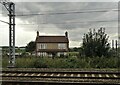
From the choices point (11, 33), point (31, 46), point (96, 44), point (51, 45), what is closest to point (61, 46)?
point (51, 45)

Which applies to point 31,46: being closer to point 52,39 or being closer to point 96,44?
point 52,39

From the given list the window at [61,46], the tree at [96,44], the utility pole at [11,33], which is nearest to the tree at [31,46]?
the window at [61,46]

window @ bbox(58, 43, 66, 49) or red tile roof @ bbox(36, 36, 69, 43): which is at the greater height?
red tile roof @ bbox(36, 36, 69, 43)

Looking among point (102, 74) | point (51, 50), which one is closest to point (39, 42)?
point (51, 50)

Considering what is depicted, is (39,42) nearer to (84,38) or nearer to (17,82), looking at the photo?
(84,38)

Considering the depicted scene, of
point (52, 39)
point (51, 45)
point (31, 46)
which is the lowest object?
point (31, 46)

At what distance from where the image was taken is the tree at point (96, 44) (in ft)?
83.1

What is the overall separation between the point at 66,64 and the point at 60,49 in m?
30.5

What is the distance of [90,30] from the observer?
89.6 feet

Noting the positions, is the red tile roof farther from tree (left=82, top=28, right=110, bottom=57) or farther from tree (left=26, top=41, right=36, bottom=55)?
tree (left=82, top=28, right=110, bottom=57)

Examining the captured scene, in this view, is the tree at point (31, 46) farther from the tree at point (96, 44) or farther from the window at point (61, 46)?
the tree at point (96, 44)

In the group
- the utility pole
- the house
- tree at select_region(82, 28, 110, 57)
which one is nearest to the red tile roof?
the house

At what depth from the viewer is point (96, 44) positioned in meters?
25.6

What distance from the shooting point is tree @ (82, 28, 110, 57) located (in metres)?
25.3
